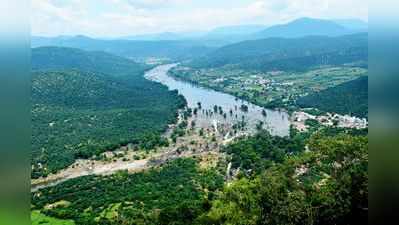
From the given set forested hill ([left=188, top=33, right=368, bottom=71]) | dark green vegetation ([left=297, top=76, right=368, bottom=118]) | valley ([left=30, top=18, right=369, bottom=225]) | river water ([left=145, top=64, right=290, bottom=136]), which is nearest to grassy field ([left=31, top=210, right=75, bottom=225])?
valley ([left=30, top=18, right=369, bottom=225])

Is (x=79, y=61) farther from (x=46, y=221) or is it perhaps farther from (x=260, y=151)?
(x=46, y=221)

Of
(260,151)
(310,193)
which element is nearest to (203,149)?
(260,151)

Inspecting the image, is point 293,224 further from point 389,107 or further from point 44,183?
point 44,183

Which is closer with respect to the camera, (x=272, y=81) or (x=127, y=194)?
(x=127, y=194)

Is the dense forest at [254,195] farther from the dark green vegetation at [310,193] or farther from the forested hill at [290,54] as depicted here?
the forested hill at [290,54]

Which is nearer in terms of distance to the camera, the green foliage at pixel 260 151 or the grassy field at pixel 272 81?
the green foliage at pixel 260 151

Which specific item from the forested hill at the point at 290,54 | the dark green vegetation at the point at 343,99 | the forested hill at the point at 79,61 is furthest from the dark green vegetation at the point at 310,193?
the forested hill at the point at 79,61
